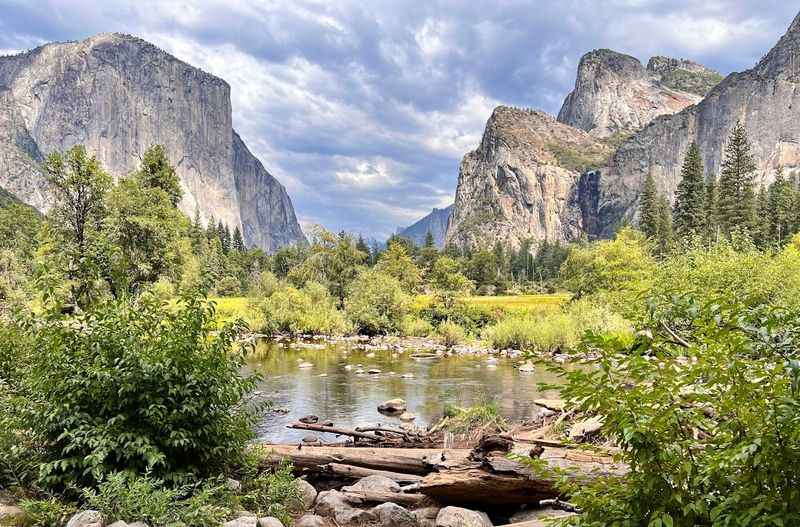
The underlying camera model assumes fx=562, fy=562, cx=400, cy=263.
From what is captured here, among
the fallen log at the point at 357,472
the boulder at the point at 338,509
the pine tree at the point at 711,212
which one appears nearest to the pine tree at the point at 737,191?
the pine tree at the point at 711,212

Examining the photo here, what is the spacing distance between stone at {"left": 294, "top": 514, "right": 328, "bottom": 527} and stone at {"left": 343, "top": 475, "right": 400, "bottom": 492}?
3.67ft

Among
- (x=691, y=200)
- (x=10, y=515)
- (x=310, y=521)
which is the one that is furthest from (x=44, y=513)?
(x=691, y=200)

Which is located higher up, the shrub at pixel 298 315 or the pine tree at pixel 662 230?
the pine tree at pixel 662 230

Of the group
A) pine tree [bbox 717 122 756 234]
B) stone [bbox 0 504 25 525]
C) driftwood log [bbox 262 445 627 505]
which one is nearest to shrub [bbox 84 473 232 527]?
stone [bbox 0 504 25 525]

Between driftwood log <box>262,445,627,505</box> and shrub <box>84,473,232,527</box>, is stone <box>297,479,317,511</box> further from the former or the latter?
shrub <box>84,473,232,527</box>

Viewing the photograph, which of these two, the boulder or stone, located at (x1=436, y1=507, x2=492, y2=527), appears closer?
stone, located at (x1=436, y1=507, x2=492, y2=527)

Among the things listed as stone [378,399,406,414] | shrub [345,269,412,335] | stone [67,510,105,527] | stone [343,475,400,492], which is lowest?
stone [378,399,406,414]

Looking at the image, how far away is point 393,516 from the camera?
6797 millimetres

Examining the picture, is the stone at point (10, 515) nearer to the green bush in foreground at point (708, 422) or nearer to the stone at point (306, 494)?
the stone at point (306, 494)

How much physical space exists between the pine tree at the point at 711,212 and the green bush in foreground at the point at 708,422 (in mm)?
65402

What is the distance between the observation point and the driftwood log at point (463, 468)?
6691 millimetres

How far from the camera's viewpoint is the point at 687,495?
312cm

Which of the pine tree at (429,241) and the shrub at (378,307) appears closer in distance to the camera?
the shrub at (378,307)

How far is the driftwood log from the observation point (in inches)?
263
